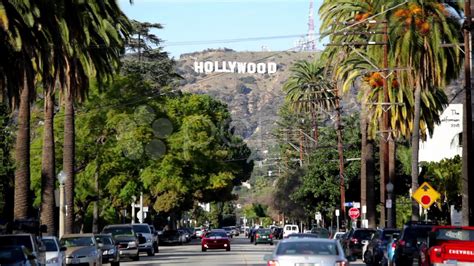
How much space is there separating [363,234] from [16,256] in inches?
1048

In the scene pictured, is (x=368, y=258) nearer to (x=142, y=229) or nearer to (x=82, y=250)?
(x=82, y=250)

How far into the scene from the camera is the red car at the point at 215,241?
69562 mm

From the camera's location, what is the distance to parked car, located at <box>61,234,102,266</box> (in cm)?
3878

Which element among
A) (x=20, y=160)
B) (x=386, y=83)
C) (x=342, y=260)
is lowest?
(x=342, y=260)

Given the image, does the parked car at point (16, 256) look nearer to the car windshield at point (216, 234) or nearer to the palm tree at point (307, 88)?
the car windshield at point (216, 234)

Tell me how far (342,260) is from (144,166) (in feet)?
181

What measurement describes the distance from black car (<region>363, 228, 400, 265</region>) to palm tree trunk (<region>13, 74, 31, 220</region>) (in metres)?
15.0

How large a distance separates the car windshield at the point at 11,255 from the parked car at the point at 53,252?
19.6ft

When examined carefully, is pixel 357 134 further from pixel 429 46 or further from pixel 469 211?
pixel 469 211

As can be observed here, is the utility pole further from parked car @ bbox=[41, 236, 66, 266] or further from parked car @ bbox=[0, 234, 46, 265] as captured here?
parked car @ bbox=[0, 234, 46, 265]

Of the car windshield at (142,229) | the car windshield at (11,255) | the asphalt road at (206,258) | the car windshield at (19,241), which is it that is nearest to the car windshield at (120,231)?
the asphalt road at (206,258)

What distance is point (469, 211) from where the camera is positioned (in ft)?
139

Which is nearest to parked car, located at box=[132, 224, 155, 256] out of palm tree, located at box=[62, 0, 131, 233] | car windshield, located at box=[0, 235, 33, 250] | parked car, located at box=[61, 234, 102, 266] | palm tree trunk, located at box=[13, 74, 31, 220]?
palm tree, located at box=[62, 0, 131, 233]

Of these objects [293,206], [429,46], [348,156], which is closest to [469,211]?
[429,46]
